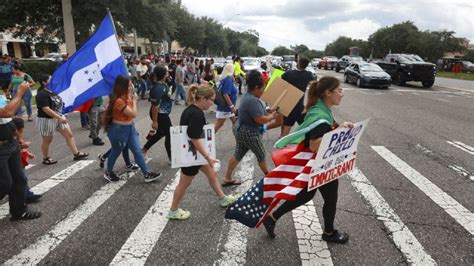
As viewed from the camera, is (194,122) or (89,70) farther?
(89,70)

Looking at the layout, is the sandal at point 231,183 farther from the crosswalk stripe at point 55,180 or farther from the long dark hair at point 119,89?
the crosswalk stripe at point 55,180

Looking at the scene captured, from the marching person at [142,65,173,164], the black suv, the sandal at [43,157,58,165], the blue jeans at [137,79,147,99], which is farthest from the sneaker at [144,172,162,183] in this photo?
the black suv

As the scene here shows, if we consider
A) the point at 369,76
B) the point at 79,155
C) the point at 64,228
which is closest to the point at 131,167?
the point at 79,155

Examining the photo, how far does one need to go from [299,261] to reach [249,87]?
2.18 metres

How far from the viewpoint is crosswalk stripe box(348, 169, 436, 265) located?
10.9ft

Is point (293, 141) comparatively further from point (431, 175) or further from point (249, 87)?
point (431, 175)

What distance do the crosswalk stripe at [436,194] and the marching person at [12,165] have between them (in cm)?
512

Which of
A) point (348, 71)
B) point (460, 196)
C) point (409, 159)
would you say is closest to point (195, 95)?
point (460, 196)

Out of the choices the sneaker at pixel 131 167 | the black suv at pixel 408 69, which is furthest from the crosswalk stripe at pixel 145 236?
the black suv at pixel 408 69

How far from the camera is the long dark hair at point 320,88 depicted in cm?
304

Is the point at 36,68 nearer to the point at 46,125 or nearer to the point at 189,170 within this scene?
the point at 46,125

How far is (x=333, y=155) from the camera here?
3146mm

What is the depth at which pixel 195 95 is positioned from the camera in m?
3.63

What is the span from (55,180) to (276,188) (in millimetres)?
3898
